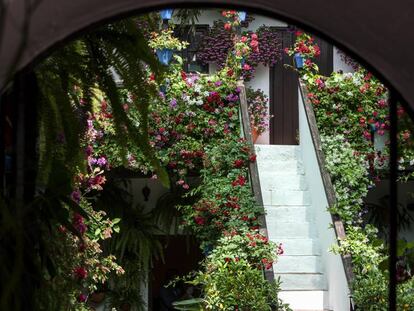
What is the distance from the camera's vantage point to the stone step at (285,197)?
10031 mm

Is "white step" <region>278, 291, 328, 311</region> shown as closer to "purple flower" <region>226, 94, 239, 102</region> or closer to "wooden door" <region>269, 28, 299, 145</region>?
"purple flower" <region>226, 94, 239, 102</region>

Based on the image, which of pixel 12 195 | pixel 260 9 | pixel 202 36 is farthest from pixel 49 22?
pixel 202 36

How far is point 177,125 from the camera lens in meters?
9.93

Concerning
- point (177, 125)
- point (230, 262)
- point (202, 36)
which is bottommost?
point (230, 262)

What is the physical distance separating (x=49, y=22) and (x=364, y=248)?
6396mm

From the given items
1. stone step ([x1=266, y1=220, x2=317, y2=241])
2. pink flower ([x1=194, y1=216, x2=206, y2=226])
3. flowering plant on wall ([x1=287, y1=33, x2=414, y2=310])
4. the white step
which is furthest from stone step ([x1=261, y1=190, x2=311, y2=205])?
the white step

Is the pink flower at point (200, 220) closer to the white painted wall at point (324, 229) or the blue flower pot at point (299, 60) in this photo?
the white painted wall at point (324, 229)

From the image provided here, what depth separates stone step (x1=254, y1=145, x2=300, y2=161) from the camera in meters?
10.8

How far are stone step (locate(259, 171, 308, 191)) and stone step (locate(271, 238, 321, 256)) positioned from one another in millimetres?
862

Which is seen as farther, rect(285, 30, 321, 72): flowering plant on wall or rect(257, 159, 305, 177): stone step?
rect(257, 159, 305, 177): stone step

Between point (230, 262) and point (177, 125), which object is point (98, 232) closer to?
point (230, 262)

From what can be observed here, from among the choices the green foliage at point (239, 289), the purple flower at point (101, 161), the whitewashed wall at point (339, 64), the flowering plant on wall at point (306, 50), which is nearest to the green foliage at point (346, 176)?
the flowering plant on wall at point (306, 50)

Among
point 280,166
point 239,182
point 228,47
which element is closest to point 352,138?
point 280,166

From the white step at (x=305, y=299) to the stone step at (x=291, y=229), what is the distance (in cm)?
84
